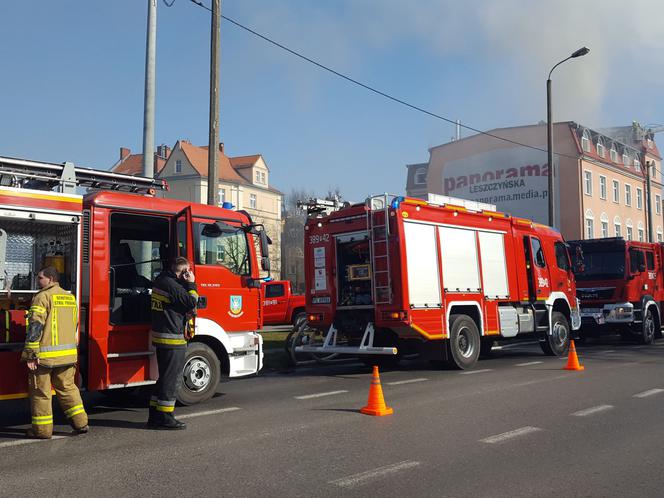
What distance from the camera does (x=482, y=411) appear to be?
7.63 metres

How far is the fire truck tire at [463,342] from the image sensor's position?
1139 centimetres

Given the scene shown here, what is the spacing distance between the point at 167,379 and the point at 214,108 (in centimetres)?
808

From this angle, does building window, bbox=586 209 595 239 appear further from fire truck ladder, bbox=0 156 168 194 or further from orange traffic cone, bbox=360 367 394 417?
fire truck ladder, bbox=0 156 168 194

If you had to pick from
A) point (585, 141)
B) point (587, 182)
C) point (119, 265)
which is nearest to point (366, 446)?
point (119, 265)

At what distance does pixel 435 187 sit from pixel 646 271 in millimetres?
33512

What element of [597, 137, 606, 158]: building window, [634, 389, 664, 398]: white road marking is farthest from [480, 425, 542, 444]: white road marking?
[597, 137, 606, 158]: building window

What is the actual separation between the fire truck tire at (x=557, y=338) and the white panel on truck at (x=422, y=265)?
4.11 m

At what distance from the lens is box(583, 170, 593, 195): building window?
4416 centimetres

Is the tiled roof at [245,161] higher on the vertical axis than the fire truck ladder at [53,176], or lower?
higher

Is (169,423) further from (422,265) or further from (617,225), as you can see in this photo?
(617,225)

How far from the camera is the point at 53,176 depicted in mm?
7383

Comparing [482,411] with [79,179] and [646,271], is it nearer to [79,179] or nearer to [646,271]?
[79,179]

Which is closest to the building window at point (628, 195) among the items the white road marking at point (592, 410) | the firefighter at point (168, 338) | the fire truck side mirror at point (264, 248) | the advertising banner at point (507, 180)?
the advertising banner at point (507, 180)

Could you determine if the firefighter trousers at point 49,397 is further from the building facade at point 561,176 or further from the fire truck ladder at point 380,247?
the building facade at point 561,176
